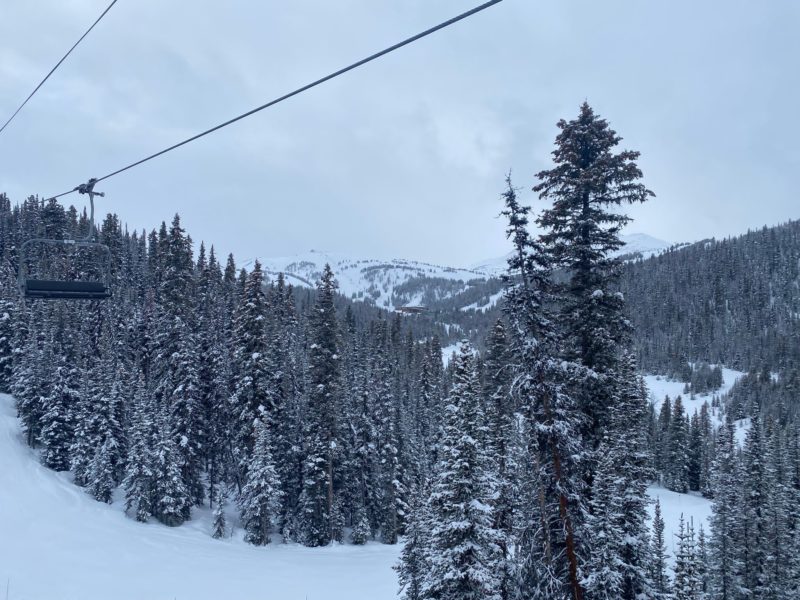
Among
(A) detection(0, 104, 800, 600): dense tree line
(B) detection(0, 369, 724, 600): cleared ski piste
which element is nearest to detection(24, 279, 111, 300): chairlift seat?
(A) detection(0, 104, 800, 600): dense tree line

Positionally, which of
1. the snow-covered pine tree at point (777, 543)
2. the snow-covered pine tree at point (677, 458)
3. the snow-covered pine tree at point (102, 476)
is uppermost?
the snow-covered pine tree at point (102, 476)

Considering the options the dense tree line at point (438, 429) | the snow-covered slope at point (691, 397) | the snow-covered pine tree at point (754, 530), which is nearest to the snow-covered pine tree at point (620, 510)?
the dense tree line at point (438, 429)

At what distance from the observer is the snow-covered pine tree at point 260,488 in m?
37.6

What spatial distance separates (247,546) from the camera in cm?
3816

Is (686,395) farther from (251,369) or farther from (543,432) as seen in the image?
(543,432)

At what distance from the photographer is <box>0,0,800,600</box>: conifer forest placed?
1505 cm

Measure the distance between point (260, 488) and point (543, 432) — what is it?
1179 inches

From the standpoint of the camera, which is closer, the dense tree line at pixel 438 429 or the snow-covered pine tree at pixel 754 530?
the dense tree line at pixel 438 429

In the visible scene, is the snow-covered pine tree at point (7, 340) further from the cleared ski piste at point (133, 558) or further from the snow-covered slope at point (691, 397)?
the snow-covered slope at point (691, 397)

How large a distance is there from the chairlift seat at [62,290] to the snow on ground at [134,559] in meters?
17.9

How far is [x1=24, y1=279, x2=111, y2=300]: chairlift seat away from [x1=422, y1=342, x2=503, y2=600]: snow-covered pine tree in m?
12.8

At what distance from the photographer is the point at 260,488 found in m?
37.9

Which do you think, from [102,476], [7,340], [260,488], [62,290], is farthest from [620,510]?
[7,340]

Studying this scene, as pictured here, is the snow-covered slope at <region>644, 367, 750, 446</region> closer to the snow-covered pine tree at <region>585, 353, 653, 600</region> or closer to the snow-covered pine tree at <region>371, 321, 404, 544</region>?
the snow-covered pine tree at <region>371, 321, 404, 544</region>
